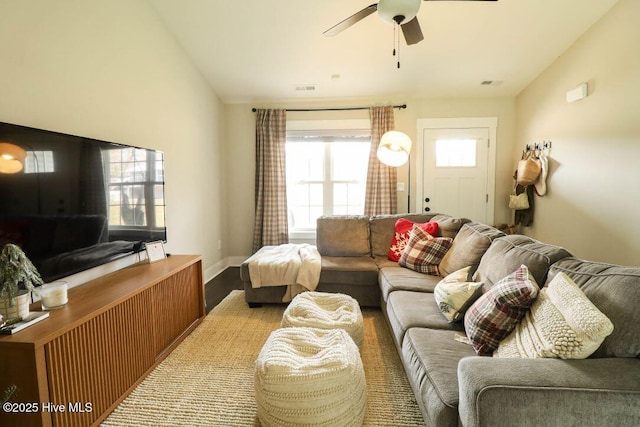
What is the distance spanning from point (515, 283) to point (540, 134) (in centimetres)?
324

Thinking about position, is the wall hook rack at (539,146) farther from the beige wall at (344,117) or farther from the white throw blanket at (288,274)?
the white throw blanket at (288,274)

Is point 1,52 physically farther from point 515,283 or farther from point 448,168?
point 448,168

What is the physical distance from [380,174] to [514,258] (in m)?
2.66

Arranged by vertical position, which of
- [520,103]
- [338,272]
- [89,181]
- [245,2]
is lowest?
[338,272]

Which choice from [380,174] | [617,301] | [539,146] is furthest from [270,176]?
[617,301]

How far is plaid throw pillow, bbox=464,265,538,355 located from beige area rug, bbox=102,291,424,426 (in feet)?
1.85

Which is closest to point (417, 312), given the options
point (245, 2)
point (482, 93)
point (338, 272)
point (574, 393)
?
point (574, 393)

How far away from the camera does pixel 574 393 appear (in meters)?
0.87

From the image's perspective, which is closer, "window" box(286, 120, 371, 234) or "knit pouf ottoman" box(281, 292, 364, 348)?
"knit pouf ottoman" box(281, 292, 364, 348)

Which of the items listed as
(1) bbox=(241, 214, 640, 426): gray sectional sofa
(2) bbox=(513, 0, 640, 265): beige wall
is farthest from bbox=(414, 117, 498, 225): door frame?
(1) bbox=(241, 214, 640, 426): gray sectional sofa

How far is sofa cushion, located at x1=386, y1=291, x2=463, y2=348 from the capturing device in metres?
1.59

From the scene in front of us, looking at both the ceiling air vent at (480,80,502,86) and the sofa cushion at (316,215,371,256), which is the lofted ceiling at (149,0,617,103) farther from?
the sofa cushion at (316,215,371,256)

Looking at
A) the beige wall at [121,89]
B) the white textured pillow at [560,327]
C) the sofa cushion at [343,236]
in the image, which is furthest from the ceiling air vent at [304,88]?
the white textured pillow at [560,327]

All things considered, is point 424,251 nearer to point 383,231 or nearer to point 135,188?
point 383,231
